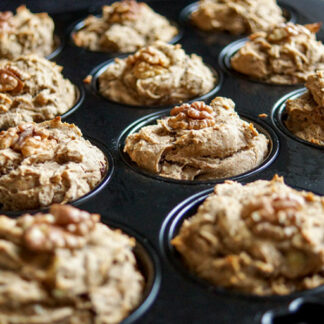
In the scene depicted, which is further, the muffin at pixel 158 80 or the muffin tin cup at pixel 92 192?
the muffin at pixel 158 80

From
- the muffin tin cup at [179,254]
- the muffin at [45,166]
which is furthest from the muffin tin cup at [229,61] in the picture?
the muffin at [45,166]

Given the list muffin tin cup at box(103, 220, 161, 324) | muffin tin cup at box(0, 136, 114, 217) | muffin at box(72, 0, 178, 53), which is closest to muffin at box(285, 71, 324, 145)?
A: muffin tin cup at box(0, 136, 114, 217)

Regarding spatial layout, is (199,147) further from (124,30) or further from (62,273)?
(124,30)

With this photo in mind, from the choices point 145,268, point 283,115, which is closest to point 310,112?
point 283,115

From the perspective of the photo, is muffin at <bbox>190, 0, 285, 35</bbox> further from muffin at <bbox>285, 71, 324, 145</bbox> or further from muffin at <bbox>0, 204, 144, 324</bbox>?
muffin at <bbox>0, 204, 144, 324</bbox>

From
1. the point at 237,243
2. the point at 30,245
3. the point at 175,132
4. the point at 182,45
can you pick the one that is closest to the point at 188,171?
the point at 175,132

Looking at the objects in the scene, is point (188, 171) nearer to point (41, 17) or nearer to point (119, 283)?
point (119, 283)

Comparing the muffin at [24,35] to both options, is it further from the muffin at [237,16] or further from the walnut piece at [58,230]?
the walnut piece at [58,230]
